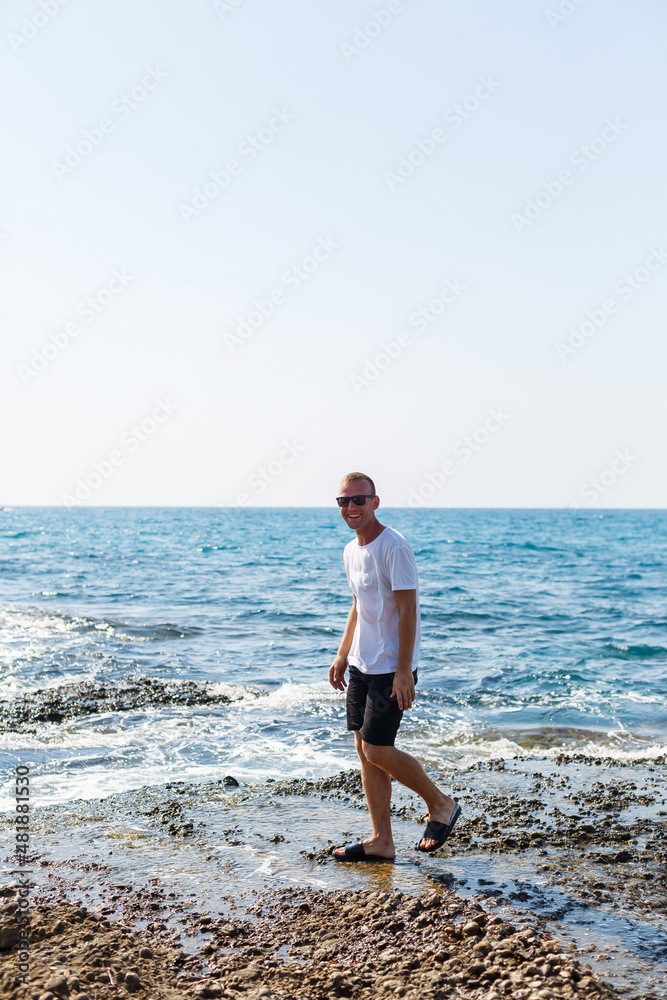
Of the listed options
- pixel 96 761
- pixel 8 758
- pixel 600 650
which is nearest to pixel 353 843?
pixel 96 761

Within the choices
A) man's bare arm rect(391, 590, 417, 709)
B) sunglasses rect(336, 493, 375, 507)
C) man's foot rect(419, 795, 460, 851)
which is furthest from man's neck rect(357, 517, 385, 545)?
man's foot rect(419, 795, 460, 851)

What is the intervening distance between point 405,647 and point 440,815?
125 centimetres

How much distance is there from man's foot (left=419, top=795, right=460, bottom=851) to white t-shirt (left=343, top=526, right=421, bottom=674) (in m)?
1.03

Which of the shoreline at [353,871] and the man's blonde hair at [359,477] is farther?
the man's blonde hair at [359,477]

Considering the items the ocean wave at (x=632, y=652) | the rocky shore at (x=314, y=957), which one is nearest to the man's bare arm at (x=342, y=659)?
the rocky shore at (x=314, y=957)

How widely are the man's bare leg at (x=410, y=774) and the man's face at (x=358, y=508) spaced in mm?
1441

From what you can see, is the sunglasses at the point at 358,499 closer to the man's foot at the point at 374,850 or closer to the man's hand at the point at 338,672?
the man's hand at the point at 338,672

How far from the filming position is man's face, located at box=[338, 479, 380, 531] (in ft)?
16.8

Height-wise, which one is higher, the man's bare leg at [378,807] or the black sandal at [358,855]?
the man's bare leg at [378,807]

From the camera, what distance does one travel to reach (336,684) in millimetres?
5625

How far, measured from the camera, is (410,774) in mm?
5062

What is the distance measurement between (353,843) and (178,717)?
15.6 ft

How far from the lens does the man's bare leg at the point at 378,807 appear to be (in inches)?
200

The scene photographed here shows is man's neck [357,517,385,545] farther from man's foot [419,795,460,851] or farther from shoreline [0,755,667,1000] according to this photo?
shoreline [0,755,667,1000]
